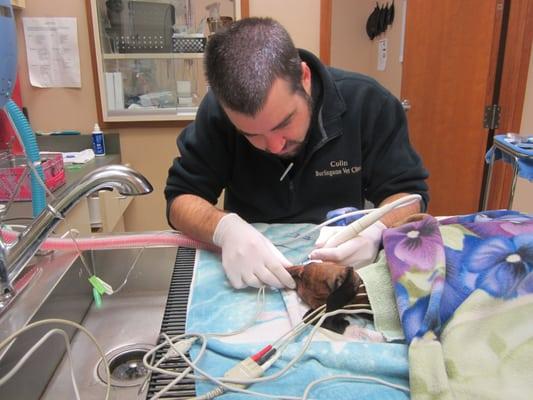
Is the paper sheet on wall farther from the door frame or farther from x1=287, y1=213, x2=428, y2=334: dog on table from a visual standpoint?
x1=287, y1=213, x2=428, y2=334: dog on table

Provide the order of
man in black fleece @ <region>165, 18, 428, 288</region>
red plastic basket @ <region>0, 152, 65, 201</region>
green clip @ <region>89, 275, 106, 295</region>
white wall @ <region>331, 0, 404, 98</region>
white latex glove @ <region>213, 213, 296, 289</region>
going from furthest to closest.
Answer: white wall @ <region>331, 0, 404, 98</region> → red plastic basket @ <region>0, 152, 65, 201</region> → man in black fleece @ <region>165, 18, 428, 288</region> → green clip @ <region>89, 275, 106, 295</region> → white latex glove @ <region>213, 213, 296, 289</region>

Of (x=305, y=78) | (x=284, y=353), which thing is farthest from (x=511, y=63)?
(x=284, y=353)

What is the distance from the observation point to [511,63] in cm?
220

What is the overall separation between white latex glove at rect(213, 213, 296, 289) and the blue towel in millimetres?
25

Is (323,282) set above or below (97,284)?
above

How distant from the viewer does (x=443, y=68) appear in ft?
7.79

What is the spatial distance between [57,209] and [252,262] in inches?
13.5

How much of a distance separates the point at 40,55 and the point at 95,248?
58.9 inches

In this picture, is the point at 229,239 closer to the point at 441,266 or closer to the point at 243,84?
the point at 243,84

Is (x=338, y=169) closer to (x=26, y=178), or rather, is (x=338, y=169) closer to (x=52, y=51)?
(x=26, y=178)

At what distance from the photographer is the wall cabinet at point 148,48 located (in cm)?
210

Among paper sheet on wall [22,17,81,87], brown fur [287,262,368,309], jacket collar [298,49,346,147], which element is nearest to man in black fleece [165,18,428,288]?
jacket collar [298,49,346,147]

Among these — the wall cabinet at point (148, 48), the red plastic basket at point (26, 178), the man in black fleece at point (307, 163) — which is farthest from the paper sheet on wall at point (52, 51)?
the man in black fleece at point (307, 163)

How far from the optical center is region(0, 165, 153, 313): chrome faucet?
0.72m
